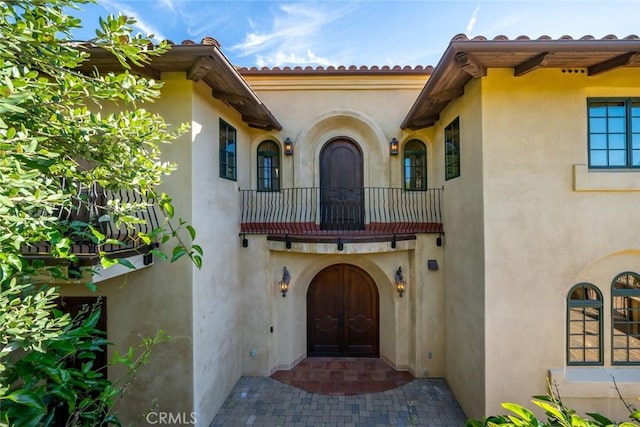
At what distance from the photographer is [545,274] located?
582 centimetres

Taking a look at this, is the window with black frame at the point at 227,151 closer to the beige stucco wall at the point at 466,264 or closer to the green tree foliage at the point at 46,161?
the green tree foliage at the point at 46,161

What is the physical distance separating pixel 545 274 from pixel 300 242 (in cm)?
553

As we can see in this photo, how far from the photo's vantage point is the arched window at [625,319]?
5902mm

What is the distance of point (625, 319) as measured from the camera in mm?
5938

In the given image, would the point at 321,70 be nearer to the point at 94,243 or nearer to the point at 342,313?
the point at 342,313

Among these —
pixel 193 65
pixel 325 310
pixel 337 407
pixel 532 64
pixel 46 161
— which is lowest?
pixel 337 407

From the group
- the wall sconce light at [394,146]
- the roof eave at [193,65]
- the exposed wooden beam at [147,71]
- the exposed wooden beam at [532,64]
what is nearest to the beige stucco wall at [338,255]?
the wall sconce light at [394,146]

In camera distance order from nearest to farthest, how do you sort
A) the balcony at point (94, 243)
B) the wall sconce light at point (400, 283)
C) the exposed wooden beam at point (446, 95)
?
the balcony at point (94, 243), the exposed wooden beam at point (446, 95), the wall sconce light at point (400, 283)

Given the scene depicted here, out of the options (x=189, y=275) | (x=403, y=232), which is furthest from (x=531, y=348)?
(x=189, y=275)

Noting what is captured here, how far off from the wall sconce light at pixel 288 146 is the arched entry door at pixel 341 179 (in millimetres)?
1161

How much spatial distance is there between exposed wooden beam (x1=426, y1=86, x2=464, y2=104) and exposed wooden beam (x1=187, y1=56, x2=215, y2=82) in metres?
4.93

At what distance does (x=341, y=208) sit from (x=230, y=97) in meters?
4.97

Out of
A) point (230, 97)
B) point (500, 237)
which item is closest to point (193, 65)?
point (230, 97)

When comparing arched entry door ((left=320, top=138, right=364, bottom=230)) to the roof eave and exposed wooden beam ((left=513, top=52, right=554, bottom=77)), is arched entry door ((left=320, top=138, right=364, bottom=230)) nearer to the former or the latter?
the roof eave
